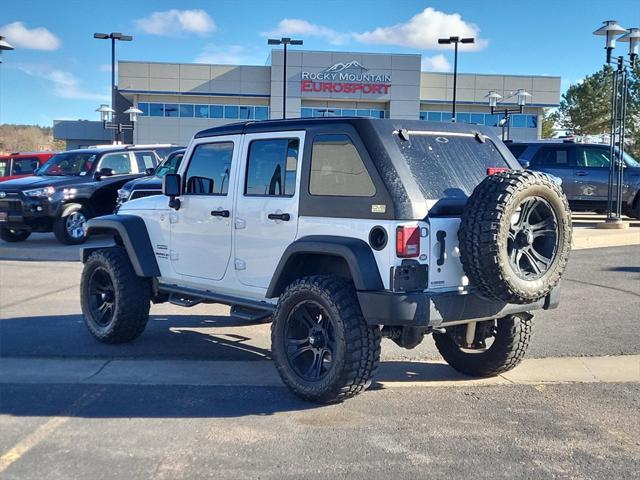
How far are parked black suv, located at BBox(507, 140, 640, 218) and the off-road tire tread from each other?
1241cm

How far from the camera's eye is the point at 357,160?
4.74m

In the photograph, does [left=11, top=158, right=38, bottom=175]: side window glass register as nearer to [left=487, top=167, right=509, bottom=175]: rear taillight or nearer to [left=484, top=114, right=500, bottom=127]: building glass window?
[left=487, top=167, right=509, bottom=175]: rear taillight

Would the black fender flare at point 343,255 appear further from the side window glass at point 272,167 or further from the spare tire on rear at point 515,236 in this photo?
the spare tire on rear at point 515,236

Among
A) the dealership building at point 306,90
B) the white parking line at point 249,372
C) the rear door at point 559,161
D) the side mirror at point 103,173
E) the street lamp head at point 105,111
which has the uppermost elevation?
the dealership building at point 306,90

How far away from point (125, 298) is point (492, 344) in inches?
133

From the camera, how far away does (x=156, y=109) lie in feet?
145

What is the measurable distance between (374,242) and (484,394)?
67.0 inches

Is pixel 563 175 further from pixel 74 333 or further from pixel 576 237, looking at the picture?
pixel 74 333

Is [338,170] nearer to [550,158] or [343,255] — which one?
[343,255]

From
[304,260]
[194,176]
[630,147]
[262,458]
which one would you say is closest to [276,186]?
[304,260]

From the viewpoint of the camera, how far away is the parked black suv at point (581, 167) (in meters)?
16.7

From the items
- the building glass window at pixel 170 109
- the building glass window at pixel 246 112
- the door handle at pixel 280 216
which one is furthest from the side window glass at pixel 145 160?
the building glass window at pixel 170 109

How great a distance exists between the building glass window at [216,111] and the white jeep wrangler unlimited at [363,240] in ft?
129

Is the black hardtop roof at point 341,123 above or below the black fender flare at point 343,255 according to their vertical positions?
above
